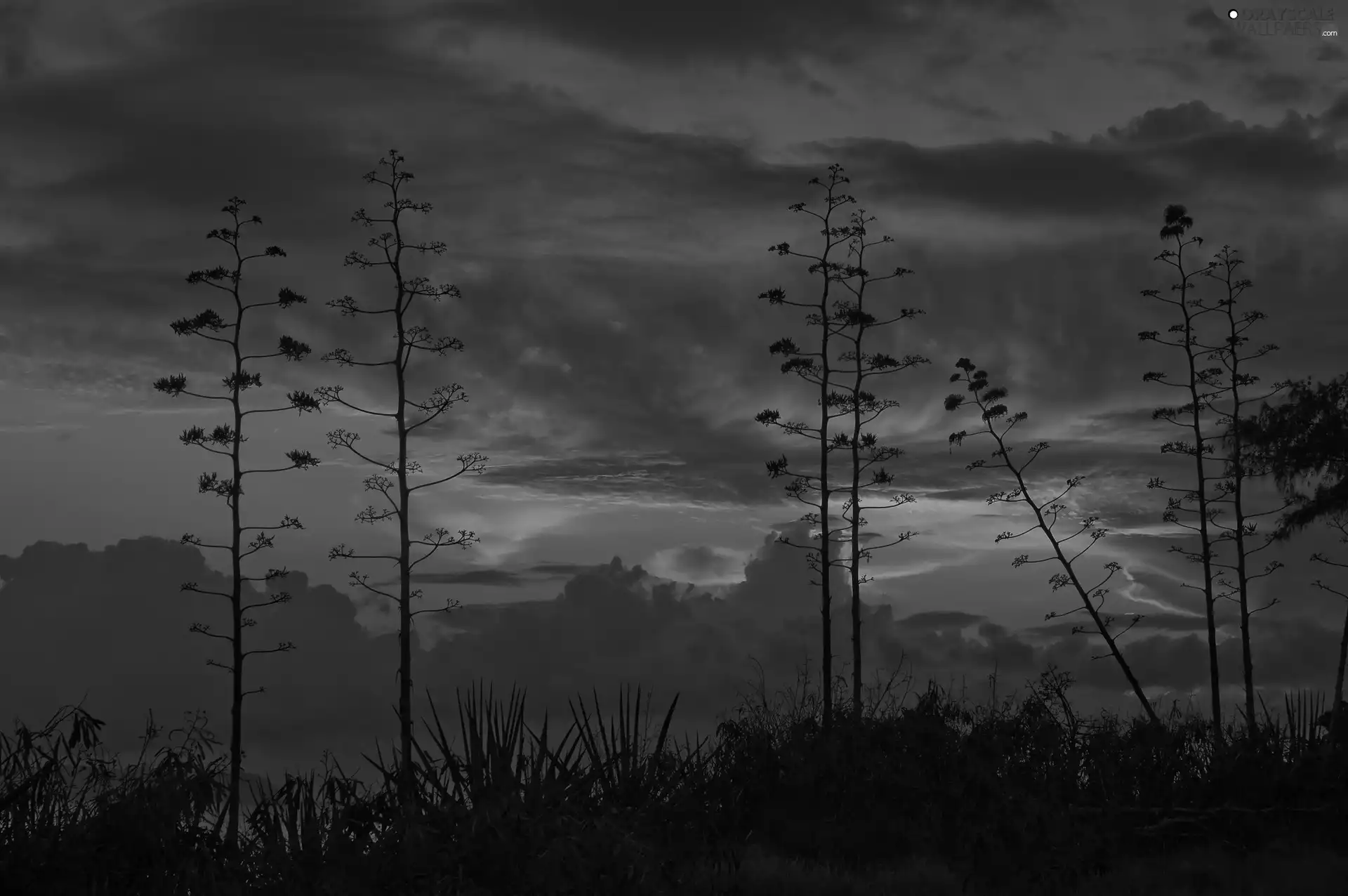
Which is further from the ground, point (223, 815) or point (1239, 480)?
point (1239, 480)

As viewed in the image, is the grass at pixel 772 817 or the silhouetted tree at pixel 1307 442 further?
the silhouetted tree at pixel 1307 442

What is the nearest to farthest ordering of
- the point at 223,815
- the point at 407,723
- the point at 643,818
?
the point at 223,815 < the point at 643,818 < the point at 407,723

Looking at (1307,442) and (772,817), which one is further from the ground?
(1307,442)

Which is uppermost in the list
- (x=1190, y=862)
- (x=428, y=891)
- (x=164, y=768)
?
(x=164, y=768)

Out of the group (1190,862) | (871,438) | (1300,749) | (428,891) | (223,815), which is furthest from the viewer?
(871,438)

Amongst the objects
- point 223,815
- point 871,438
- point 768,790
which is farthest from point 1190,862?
point 871,438

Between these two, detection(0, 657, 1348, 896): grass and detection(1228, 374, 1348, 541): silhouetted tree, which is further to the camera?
detection(1228, 374, 1348, 541): silhouetted tree

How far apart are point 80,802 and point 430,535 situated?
41.2 feet

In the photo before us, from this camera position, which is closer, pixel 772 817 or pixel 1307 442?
pixel 772 817

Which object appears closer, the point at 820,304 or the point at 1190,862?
the point at 1190,862

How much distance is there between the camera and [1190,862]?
1313cm

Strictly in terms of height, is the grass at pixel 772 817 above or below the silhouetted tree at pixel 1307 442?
below

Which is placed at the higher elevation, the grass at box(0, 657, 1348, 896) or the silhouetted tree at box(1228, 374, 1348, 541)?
the silhouetted tree at box(1228, 374, 1348, 541)

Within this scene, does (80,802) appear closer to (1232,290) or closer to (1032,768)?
(1032,768)
